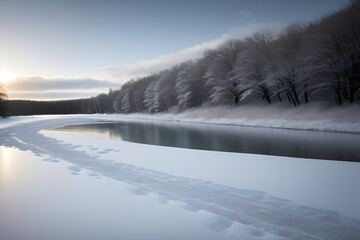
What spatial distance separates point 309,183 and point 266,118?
75.4 feet

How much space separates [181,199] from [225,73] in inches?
1464

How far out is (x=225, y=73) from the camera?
3956cm

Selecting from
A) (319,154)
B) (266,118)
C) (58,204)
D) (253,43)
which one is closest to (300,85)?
(266,118)

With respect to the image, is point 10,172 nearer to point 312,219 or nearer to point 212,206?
point 212,206

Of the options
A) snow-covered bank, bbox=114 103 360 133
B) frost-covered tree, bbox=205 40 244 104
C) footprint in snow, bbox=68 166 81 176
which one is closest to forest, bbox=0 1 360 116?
frost-covered tree, bbox=205 40 244 104

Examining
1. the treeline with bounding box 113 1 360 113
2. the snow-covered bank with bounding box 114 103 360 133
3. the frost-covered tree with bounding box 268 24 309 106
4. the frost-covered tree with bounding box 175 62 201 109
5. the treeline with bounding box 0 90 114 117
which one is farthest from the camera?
the treeline with bounding box 0 90 114 117

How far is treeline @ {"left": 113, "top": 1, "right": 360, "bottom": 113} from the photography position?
22578mm

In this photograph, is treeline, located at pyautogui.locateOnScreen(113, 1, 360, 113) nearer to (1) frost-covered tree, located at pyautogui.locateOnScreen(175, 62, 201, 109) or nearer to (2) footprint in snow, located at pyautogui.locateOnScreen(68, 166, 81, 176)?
(1) frost-covered tree, located at pyautogui.locateOnScreen(175, 62, 201, 109)

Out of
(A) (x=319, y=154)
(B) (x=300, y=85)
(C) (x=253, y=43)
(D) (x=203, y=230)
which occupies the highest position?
(C) (x=253, y=43)

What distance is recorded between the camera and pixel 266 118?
27.2 meters

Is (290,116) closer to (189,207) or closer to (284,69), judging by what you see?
(284,69)

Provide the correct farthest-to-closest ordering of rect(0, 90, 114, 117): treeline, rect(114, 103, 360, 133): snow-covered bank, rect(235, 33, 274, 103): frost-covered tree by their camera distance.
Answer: rect(0, 90, 114, 117): treeline, rect(235, 33, 274, 103): frost-covered tree, rect(114, 103, 360, 133): snow-covered bank

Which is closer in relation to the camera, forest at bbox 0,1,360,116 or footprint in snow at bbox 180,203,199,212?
footprint in snow at bbox 180,203,199,212

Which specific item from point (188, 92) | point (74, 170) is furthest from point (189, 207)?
point (188, 92)
